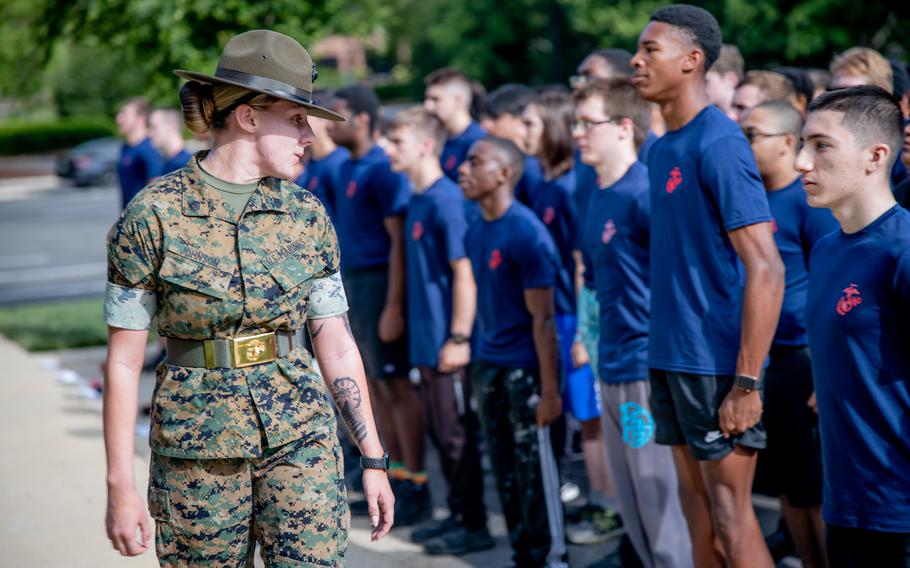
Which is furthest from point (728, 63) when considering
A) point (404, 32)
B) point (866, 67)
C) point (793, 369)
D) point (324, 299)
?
point (404, 32)

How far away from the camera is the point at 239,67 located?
10.1ft

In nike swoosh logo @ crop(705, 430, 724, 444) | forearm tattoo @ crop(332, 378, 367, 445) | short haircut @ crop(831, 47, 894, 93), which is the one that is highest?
short haircut @ crop(831, 47, 894, 93)

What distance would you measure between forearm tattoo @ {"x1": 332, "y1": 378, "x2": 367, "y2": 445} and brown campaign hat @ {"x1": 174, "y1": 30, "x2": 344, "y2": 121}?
32.7 inches

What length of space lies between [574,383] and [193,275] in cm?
319

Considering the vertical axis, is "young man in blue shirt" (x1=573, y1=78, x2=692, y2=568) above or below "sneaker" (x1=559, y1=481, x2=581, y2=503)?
above

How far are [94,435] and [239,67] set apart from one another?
18.9 feet

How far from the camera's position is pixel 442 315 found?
233 inches

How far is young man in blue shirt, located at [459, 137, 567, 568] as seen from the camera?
4.93 m

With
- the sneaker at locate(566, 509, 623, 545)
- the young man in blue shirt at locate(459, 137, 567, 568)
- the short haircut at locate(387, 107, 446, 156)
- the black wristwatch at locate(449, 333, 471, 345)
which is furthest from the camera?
the short haircut at locate(387, 107, 446, 156)

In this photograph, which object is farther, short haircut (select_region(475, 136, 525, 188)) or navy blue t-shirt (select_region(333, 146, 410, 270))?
navy blue t-shirt (select_region(333, 146, 410, 270))

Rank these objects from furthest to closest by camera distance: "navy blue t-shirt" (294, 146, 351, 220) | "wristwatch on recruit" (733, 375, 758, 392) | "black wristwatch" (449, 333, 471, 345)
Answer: "navy blue t-shirt" (294, 146, 351, 220)
"black wristwatch" (449, 333, 471, 345)
"wristwatch on recruit" (733, 375, 758, 392)

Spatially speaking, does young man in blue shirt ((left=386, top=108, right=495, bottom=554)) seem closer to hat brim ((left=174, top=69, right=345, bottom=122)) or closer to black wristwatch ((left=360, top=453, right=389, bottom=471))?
black wristwatch ((left=360, top=453, right=389, bottom=471))

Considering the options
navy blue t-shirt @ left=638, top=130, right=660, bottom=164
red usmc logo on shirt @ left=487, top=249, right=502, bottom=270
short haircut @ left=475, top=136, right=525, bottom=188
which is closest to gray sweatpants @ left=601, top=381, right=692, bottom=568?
red usmc logo on shirt @ left=487, top=249, right=502, bottom=270

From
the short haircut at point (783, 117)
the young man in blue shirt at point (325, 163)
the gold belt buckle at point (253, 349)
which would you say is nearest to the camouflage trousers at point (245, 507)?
the gold belt buckle at point (253, 349)
